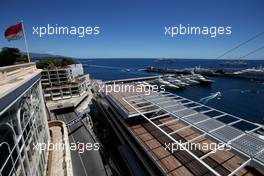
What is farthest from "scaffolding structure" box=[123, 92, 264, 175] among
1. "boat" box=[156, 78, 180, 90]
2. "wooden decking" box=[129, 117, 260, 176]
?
"boat" box=[156, 78, 180, 90]

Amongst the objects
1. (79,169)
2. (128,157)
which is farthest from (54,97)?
(128,157)

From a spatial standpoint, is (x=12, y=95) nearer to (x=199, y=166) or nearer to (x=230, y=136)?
(x=199, y=166)

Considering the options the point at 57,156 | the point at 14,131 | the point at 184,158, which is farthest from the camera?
the point at 57,156

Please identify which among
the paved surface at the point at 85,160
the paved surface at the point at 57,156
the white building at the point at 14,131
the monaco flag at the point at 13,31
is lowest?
the paved surface at the point at 85,160

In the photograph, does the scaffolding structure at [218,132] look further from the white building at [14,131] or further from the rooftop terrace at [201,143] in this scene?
the white building at [14,131]

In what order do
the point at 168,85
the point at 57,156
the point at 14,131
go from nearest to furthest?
the point at 14,131
the point at 57,156
the point at 168,85

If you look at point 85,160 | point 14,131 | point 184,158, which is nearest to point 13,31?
point 14,131

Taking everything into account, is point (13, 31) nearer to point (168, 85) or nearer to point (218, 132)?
point (218, 132)

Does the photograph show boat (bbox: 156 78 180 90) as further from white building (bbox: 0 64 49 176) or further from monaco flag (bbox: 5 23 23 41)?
white building (bbox: 0 64 49 176)

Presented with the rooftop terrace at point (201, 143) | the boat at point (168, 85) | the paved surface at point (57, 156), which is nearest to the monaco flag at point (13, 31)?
the paved surface at point (57, 156)

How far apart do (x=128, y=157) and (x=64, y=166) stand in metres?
9.91

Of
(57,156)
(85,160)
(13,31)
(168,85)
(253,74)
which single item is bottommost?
(85,160)

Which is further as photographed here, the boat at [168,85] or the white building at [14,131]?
the boat at [168,85]

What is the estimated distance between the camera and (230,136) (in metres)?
15.4
